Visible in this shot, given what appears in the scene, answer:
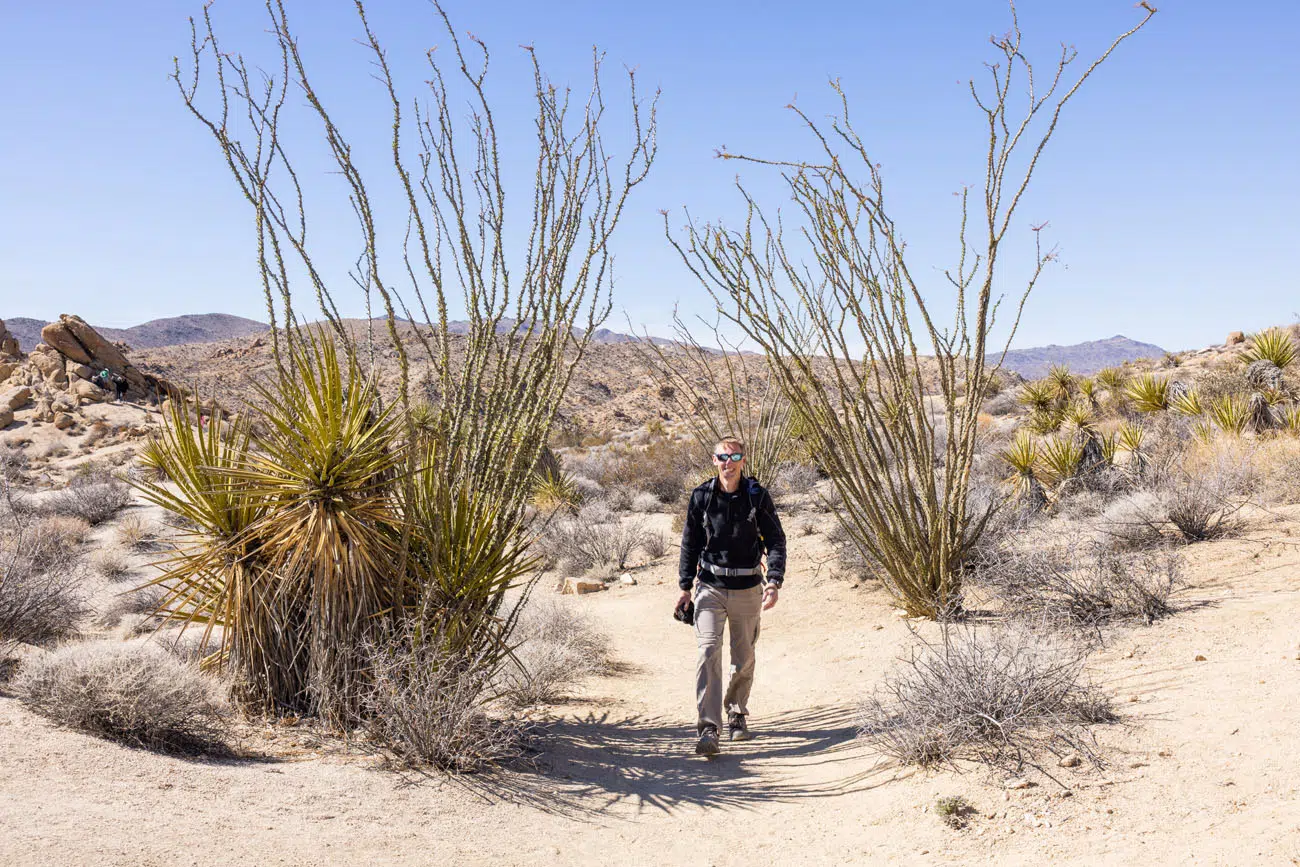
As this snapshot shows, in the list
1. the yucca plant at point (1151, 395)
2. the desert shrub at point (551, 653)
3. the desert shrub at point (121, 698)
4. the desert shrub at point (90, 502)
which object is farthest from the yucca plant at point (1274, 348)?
the desert shrub at point (90, 502)

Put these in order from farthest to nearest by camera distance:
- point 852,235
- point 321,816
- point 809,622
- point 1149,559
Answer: point 809,622 < point 852,235 < point 1149,559 < point 321,816

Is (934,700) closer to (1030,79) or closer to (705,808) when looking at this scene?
(705,808)

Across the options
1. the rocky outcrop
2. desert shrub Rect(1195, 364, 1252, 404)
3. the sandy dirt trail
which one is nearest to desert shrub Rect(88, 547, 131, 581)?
the sandy dirt trail

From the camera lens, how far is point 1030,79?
687 cm

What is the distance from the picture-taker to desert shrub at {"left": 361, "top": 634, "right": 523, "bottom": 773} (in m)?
4.33

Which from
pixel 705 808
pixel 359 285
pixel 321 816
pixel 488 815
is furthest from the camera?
pixel 359 285

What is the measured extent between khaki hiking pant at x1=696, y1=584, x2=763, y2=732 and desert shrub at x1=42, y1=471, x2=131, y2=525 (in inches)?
567

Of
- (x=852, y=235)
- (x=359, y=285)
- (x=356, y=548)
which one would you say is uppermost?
(x=852, y=235)

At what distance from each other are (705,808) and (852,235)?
15.5 feet

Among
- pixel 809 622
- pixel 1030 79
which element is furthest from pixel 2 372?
pixel 1030 79

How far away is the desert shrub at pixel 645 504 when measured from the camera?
16672 mm

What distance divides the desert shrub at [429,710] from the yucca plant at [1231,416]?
→ 38.0ft

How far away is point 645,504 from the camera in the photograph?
16781 millimetres

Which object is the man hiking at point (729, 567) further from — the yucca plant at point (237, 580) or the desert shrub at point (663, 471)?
the desert shrub at point (663, 471)
